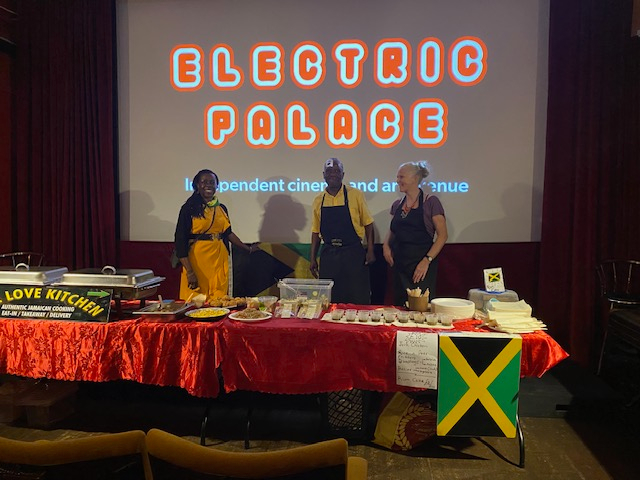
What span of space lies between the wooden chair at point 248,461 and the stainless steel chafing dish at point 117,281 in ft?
5.14

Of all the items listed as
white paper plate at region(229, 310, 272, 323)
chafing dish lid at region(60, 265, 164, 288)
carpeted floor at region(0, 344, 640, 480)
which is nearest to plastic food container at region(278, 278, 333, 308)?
white paper plate at region(229, 310, 272, 323)

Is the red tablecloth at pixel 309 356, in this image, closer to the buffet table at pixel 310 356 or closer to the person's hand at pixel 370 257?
the buffet table at pixel 310 356

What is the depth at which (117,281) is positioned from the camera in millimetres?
2547

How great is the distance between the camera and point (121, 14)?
4371 millimetres

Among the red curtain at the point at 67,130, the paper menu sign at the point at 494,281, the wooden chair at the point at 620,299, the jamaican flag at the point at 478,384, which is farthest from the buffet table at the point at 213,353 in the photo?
the red curtain at the point at 67,130

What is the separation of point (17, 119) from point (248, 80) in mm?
2266

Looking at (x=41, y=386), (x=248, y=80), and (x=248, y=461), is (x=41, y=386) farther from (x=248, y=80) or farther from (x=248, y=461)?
(x=248, y=80)

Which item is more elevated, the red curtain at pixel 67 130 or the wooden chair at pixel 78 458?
the red curtain at pixel 67 130

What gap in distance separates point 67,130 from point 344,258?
2897mm

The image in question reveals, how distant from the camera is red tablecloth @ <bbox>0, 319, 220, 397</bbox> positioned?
2.41 meters

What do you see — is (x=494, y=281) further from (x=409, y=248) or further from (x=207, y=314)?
(x=207, y=314)

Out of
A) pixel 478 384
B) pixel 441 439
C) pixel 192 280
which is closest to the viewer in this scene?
pixel 478 384

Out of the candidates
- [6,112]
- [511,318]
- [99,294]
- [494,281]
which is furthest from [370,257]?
[6,112]

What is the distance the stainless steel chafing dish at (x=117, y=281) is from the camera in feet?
8.23
